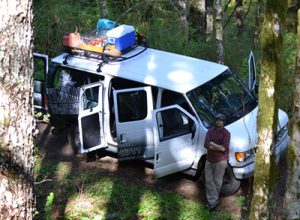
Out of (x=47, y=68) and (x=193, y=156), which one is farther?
(x=47, y=68)

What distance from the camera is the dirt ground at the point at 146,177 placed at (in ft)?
25.5

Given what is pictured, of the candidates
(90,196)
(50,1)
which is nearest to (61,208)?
(90,196)

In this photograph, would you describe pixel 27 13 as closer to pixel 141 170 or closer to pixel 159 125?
pixel 159 125

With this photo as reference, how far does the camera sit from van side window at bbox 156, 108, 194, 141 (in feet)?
25.5

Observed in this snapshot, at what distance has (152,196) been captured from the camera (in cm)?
795

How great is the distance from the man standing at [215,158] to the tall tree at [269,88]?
203 centimetres

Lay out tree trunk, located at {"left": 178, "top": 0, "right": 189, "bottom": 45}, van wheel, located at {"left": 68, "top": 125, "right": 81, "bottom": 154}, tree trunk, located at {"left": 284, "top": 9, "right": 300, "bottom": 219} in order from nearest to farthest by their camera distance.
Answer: tree trunk, located at {"left": 284, "top": 9, "right": 300, "bottom": 219}, van wheel, located at {"left": 68, "top": 125, "right": 81, "bottom": 154}, tree trunk, located at {"left": 178, "top": 0, "right": 189, "bottom": 45}

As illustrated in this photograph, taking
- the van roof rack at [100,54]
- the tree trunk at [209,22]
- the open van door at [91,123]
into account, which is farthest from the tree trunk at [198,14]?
the open van door at [91,123]

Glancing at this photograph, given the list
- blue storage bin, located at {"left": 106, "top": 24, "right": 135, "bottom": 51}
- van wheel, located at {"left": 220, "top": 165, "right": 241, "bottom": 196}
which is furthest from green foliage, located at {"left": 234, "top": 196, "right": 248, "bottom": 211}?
blue storage bin, located at {"left": 106, "top": 24, "right": 135, "bottom": 51}

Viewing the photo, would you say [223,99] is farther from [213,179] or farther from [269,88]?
[269,88]

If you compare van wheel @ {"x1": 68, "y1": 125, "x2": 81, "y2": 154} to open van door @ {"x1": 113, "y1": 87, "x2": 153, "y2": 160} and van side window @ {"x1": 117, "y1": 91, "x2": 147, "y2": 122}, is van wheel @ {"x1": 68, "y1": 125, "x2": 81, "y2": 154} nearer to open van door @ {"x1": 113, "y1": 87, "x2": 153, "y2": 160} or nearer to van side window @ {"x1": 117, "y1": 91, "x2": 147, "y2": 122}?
open van door @ {"x1": 113, "y1": 87, "x2": 153, "y2": 160}

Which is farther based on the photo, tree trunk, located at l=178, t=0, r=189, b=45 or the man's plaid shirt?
tree trunk, located at l=178, t=0, r=189, b=45

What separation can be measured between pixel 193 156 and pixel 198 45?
5.44 metres

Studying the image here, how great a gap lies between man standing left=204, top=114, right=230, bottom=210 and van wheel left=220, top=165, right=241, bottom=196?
0.24 meters
